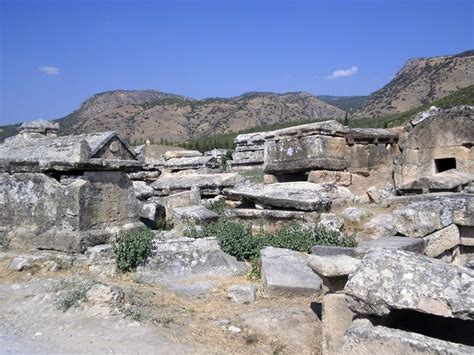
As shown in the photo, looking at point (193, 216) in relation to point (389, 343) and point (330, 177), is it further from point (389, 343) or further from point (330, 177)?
point (389, 343)

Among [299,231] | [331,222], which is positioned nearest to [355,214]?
[331,222]

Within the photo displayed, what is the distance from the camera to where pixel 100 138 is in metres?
6.73

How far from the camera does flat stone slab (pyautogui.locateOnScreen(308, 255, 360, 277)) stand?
352 cm

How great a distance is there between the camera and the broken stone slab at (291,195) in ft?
23.3

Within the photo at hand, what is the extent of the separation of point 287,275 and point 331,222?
1840 millimetres

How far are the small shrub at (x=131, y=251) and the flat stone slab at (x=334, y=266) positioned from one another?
2875 millimetres

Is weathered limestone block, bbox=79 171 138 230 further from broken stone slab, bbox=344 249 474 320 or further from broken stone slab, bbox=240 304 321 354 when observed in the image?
broken stone slab, bbox=344 249 474 320

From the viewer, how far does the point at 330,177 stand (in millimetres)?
8500

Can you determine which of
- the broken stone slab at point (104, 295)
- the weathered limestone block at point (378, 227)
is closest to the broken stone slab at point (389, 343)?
the broken stone slab at point (104, 295)

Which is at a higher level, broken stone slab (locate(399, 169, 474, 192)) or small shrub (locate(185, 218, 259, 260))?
broken stone slab (locate(399, 169, 474, 192))

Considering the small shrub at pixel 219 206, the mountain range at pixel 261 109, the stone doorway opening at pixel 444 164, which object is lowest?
the small shrub at pixel 219 206

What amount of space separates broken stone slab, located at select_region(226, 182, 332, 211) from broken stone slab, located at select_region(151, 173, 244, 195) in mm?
1565

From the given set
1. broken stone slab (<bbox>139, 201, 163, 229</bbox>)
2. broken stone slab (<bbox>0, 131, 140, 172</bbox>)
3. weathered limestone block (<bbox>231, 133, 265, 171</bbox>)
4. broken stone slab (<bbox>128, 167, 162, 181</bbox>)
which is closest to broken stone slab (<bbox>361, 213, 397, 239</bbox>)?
broken stone slab (<bbox>0, 131, 140, 172</bbox>)

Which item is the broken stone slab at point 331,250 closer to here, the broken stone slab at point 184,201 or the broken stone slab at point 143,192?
the broken stone slab at point 184,201
